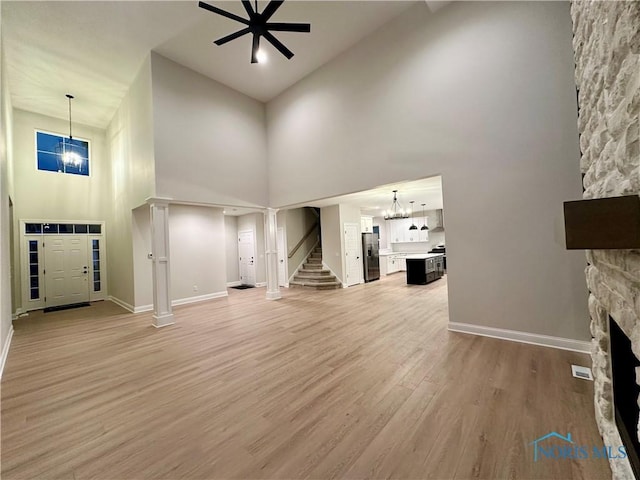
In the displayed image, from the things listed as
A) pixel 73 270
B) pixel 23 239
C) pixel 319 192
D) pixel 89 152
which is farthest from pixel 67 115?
pixel 319 192

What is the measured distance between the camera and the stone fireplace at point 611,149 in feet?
3.61

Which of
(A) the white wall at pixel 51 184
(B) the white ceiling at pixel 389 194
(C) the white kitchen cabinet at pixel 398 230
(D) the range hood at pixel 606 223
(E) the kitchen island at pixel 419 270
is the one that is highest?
(A) the white wall at pixel 51 184

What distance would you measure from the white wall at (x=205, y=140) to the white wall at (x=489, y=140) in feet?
9.80

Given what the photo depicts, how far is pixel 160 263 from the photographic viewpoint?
5.00m

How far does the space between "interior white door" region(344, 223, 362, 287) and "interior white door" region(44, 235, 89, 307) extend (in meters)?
7.97

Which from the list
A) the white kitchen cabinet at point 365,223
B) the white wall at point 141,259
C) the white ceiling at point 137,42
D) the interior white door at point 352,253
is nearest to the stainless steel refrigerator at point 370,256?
the interior white door at point 352,253

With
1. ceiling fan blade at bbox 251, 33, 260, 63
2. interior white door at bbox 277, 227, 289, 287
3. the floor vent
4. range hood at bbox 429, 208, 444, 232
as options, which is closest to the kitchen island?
range hood at bbox 429, 208, 444, 232

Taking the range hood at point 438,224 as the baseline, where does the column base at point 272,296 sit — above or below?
below

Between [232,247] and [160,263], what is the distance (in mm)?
4644

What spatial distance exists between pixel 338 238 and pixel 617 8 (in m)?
7.29

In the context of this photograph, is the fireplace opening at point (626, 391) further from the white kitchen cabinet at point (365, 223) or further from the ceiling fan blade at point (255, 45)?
the white kitchen cabinet at point (365, 223)

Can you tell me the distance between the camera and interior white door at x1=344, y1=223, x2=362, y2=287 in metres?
8.47

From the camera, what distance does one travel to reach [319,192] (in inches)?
233

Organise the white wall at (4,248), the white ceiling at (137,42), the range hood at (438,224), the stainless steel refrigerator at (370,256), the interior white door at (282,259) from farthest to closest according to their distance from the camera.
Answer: the range hood at (438,224)
the stainless steel refrigerator at (370,256)
the interior white door at (282,259)
the white ceiling at (137,42)
the white wall at (4,248)
